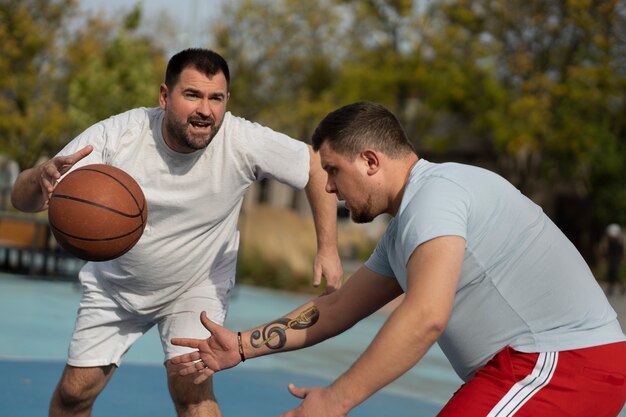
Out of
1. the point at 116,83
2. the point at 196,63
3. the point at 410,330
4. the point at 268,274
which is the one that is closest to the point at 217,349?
the point at 410,330

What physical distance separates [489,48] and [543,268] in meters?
28.2

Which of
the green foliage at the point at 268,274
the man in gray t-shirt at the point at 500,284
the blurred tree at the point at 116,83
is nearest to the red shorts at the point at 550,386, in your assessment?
the man in gray t-shirt at the point at 500,284

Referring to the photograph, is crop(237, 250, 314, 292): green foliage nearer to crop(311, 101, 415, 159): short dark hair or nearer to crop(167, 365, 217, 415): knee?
crop(167, 365, 217, 415): knee

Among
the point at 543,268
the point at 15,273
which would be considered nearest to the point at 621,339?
the point at 543,268

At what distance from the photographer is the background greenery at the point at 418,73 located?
29.0 m

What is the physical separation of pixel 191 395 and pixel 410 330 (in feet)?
7.72

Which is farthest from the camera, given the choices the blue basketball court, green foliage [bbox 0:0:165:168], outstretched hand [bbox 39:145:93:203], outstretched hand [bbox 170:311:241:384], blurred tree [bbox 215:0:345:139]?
blurred tree [bbox 215:0:345:139]

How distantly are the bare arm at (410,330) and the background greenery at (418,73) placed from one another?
2265 cm

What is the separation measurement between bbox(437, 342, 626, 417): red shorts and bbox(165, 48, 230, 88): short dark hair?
7.50 ft

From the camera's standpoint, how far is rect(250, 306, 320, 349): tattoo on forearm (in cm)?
394

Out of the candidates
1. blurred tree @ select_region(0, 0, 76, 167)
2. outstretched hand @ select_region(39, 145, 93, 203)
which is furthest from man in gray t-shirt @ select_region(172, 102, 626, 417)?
blurred tree @ select_region(0, 0, 76, 167)

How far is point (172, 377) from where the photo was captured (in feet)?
16.8

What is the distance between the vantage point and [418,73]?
31672mm

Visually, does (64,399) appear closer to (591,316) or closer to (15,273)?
(591,316)
